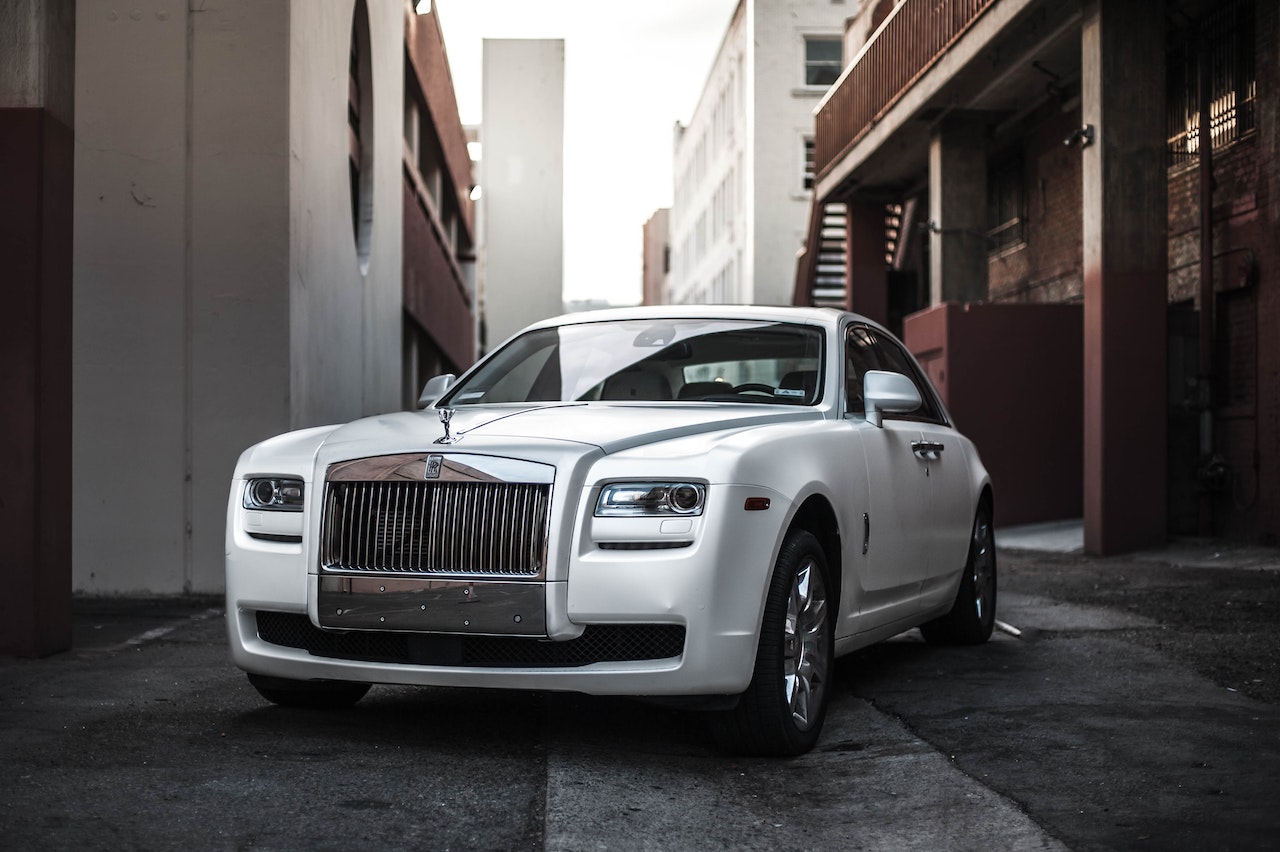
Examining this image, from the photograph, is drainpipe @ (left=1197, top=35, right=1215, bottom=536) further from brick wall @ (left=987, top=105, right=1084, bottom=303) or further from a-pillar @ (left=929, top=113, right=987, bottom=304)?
a-pillar @ (left=929, top=113, right=987, bottom=304)

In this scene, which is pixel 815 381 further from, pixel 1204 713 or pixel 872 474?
pixel 1204 713

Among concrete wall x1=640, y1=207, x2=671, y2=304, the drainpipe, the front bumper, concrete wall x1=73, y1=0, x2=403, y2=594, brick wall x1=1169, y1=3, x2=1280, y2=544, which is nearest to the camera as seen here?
the front bumper

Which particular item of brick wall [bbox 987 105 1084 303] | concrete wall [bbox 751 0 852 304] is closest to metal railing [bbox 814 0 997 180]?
brick wall [bbox 987 105 1084 303]

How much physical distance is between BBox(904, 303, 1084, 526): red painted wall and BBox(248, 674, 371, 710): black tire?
12.8 metres

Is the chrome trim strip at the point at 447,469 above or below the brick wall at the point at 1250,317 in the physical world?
below

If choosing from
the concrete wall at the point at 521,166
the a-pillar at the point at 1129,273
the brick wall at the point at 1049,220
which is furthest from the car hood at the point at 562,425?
the concrete wall at the point at 521,166

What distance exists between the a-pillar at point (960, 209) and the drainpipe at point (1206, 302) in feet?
16.5

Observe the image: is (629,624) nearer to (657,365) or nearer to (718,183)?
(657,365)

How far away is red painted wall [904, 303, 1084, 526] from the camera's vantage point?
17531mm

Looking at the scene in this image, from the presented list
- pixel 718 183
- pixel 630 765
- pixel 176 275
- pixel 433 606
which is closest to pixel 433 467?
pixel 433 606

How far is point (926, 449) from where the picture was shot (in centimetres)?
685

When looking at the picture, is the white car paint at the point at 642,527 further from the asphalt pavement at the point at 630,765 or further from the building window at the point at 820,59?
the building window at the point at 820,59

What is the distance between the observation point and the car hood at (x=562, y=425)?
16.1 ft

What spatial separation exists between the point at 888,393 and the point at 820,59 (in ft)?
137
